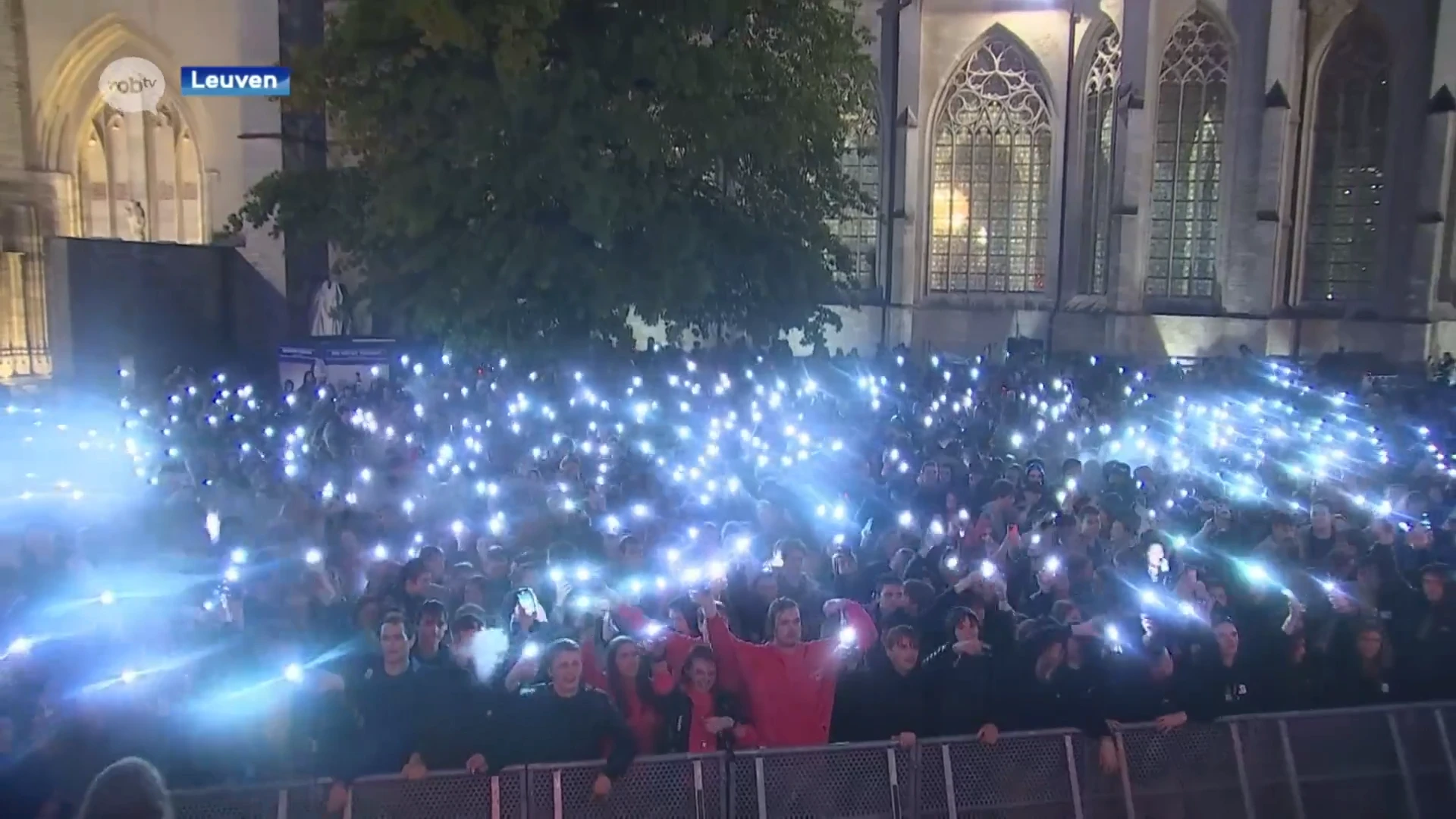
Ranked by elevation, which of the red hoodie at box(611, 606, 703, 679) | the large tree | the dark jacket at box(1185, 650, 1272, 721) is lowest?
the dark jacket at box(1185, 650, 1272, 721)

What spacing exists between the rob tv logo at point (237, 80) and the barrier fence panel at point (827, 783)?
1875cm

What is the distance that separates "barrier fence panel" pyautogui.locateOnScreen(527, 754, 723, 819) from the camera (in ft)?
15.1

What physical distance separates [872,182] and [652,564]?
21784 mm

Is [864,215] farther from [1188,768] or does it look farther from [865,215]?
[1188,768]

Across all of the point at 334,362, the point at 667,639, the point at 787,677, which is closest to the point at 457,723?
the point at 667,639

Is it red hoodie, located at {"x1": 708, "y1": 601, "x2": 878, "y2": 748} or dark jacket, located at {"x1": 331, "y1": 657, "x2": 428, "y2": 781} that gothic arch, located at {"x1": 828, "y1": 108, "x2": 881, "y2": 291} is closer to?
red hoodie, located at {"x1": 708, "y1": 601, "x2": 878, "y2": 748}

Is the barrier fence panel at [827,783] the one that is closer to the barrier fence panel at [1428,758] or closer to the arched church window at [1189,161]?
the barrier fence panel at [1428,758]

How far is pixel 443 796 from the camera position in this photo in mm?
4512

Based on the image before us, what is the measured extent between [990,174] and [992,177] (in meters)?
0.07

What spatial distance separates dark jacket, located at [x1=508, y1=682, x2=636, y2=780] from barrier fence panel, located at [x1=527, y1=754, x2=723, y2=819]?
0.15 meters

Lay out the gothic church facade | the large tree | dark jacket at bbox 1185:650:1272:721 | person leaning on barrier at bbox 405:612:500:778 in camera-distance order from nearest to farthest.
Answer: person leaning on barrier at bbox 405:612:500:778 → dark jacket at bbox 1185:650:1272:721 → the large tree → the gothic church facade

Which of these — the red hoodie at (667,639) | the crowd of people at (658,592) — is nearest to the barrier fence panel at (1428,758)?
the crowd of people at (658,592)

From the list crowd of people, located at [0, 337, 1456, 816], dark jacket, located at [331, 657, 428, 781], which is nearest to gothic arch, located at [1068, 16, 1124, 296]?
crowd of people, located at [0, 337, 1456, 816]

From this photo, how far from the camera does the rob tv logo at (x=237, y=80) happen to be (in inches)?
817
